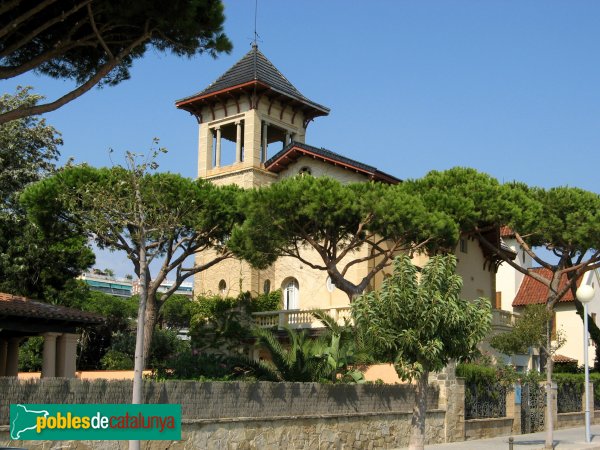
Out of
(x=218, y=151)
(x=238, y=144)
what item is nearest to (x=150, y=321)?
(x=238, y=144)

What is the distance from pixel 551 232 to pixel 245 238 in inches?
602

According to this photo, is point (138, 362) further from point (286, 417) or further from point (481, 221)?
point (481, 221)

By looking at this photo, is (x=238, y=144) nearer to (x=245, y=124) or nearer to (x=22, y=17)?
(x=245, y=124)

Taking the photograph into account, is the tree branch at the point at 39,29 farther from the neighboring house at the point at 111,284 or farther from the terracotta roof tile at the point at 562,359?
the neighboring house at the point at 111,284

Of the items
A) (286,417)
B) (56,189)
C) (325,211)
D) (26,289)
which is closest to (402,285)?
(286,417)

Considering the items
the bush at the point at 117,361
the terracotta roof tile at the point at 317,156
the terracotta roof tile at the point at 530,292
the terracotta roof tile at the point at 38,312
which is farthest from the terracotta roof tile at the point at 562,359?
the terracotta roof tile at the point at 38,312

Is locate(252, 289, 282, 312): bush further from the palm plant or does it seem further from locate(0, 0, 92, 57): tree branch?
locate(0, 0, 92, 57): tree branch

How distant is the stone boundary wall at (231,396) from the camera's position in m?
15.0

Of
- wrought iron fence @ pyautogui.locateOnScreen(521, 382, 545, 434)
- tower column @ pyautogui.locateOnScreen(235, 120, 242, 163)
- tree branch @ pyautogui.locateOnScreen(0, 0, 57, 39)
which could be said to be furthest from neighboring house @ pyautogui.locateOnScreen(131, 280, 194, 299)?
wrought iron fence @ pyautogui.locateOnScreen(521, 382, 545, 434)

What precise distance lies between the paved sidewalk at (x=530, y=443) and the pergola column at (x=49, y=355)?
12.3 meters

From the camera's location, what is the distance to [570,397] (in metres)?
35.2

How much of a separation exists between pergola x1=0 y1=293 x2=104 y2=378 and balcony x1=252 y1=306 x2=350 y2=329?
1037cm

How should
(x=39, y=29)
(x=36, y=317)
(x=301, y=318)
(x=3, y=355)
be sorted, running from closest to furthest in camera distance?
(x=39, y=29), (x=36, y=317), (x=3, y=355), (x=301, y=318)

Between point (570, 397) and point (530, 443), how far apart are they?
9.88m
